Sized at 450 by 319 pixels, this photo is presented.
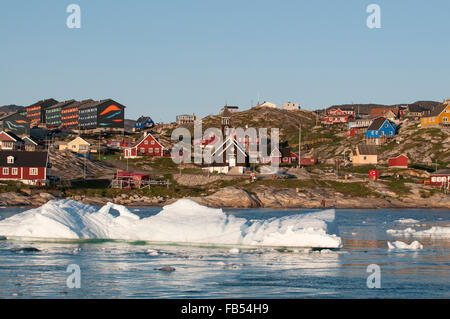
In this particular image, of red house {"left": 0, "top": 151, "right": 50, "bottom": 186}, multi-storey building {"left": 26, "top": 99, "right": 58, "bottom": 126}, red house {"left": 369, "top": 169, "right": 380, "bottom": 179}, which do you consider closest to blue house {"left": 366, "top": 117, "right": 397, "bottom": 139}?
red house {"left": 369, "top": 169, "right": 380, "bottom": 179}

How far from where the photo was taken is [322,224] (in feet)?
106

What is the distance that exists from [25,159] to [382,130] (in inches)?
2611

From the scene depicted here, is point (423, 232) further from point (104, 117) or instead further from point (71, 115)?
point (71, 115)

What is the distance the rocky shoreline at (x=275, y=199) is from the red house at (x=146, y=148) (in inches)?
1457

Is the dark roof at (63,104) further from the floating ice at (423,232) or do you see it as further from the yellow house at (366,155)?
the floating ice at (423,232)

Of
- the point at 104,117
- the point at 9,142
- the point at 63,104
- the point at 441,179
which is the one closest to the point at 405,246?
the point at 441,179

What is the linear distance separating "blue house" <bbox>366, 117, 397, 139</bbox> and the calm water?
8324 cm

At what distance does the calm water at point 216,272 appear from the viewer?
2243 centimetres

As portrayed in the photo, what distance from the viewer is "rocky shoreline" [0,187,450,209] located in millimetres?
72938

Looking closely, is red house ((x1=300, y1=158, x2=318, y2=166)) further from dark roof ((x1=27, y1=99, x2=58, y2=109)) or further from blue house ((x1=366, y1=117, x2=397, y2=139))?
dark roof ((x1=27, y1=99, x2=58, y2=109))

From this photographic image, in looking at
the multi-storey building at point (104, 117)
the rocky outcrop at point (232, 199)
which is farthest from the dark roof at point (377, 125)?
the multi-storey building at point (104, 117)
